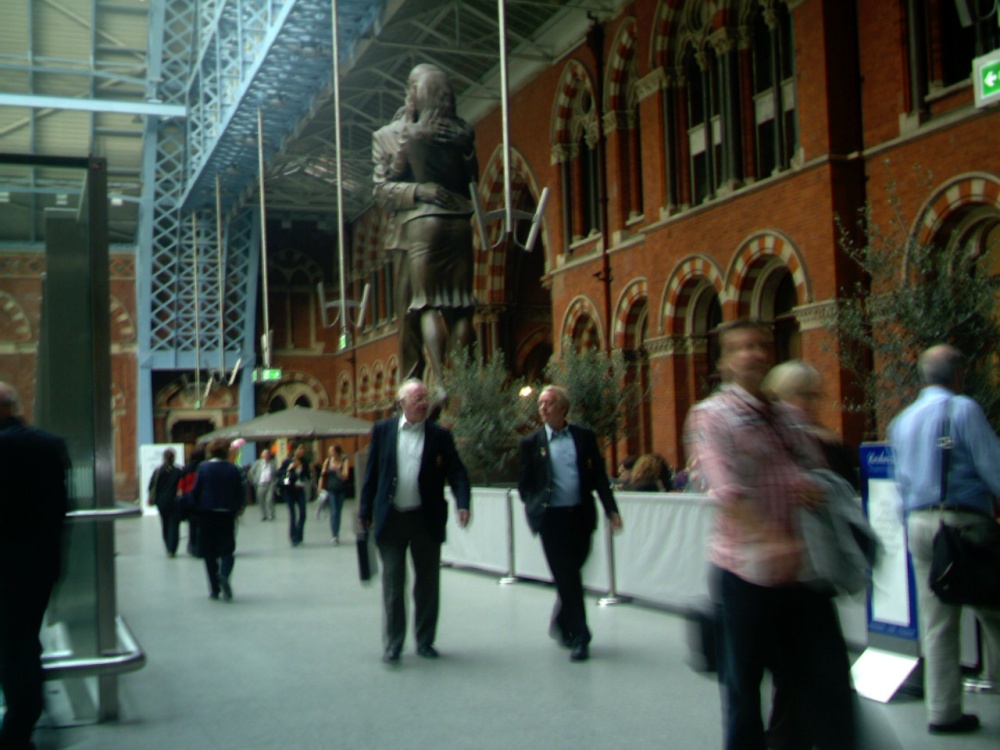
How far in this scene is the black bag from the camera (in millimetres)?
4582

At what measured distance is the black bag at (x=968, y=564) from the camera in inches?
180

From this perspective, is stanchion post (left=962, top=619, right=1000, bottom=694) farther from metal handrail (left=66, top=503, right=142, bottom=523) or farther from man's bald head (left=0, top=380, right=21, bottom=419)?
man's bald head (left=0, top=380, right=21, bottom=419)

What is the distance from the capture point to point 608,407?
1922 centimetres

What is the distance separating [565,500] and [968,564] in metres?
2.40

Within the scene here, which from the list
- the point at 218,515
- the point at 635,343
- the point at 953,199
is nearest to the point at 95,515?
the point at 218,515

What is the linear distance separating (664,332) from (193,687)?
14.6 m

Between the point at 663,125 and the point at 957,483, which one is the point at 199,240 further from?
the point at 957,483

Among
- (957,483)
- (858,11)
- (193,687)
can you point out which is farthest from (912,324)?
(193,687)

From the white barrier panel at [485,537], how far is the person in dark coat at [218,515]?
1811 mm

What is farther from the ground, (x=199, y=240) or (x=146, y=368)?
(x=199, y=240)

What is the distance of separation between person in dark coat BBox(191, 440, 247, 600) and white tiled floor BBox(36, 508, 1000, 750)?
1.86 ft

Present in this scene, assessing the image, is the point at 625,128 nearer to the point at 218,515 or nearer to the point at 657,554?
the point at 218,515

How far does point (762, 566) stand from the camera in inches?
126

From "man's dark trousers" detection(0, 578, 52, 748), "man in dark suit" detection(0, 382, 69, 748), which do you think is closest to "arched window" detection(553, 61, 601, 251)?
"man in dark suit" detection(0, 382, 69, 748)
